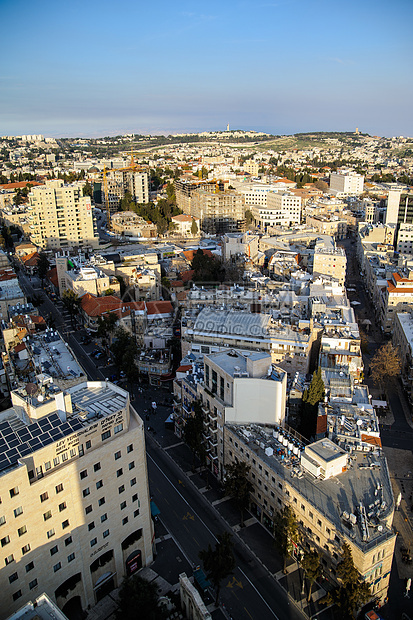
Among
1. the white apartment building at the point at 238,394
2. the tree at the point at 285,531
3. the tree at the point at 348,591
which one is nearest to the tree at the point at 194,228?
the white apartment building at the point at 238,394

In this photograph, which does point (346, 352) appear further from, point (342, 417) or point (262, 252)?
point (262, 252)

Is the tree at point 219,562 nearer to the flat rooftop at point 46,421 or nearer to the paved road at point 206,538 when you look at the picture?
the paved road at point 206,538

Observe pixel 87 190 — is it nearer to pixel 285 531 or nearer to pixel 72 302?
pixel 72 302

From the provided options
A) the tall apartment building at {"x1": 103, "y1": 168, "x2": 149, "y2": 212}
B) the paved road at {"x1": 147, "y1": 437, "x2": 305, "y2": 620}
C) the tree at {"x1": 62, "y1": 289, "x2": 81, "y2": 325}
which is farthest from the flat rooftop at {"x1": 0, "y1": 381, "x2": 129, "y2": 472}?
the tall apartment building at {"x1": 103, "y1": 168, "x2": 149, "y2": 212}

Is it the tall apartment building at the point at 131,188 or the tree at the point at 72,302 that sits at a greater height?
the tall apartment building at the point at 131,188

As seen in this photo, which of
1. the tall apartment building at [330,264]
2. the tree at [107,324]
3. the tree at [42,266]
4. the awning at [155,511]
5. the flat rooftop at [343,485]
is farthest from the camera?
the tree at [42,266]

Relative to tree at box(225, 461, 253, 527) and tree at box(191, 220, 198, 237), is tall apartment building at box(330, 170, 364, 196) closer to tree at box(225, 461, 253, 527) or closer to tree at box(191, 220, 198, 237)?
tree at box(191, 220, 198, 237)
